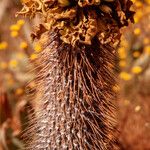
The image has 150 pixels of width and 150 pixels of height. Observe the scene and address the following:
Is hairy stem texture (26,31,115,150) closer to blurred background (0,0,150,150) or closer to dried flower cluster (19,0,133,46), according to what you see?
dried flower cluster (19,0,133,46)

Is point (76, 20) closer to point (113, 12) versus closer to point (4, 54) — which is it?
point (113, 12)

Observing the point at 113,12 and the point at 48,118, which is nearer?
the point at 113,12

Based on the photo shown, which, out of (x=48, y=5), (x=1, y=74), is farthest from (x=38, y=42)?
(x=1, y=74)

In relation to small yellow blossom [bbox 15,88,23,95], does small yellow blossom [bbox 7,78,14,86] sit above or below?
above

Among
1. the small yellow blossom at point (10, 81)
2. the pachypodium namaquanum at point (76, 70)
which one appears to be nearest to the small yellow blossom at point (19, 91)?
the small yellow blossom at point (10, 81)

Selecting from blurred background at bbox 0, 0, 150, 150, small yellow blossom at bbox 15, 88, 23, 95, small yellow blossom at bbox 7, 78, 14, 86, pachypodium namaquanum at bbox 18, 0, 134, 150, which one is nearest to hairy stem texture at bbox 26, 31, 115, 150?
pachypodium namaquanum at bbox 18, 0, 134, 150

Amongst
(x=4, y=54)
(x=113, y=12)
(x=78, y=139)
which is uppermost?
→ (x=4, y=54)

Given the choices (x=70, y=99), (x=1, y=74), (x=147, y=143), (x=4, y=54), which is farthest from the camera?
(x=4, y=54)

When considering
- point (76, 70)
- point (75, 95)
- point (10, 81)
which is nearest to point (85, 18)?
point (76, 70)
